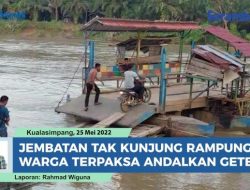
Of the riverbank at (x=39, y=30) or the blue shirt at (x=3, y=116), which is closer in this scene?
the blue shirt at (x=3, y=116)

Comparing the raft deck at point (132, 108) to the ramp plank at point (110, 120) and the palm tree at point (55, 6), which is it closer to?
the ramp plank at point (110, 120)

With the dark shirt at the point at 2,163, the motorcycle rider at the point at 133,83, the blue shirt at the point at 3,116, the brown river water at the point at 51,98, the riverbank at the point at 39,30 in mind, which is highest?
the riverbank at the point at 39,30

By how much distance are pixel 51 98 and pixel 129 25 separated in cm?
500

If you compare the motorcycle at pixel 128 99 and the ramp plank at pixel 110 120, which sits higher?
the motorcycle at pixel 128 99

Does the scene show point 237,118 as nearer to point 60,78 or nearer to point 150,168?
point 150,168

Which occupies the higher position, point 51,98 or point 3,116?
point 3,116

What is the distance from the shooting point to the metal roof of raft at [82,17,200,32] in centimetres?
1381

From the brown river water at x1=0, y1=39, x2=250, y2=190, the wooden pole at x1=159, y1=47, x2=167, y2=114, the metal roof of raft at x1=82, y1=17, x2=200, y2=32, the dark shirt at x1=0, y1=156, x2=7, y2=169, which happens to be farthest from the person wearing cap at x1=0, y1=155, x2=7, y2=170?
the metal roof of raft at x1=82, y1=17, x2=200, y2=32

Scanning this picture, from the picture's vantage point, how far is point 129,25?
14578 mm

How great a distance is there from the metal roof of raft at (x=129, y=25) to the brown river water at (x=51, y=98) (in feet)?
8.63

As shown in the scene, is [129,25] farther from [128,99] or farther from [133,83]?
[128,99]

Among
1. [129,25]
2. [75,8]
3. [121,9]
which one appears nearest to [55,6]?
[75,8]

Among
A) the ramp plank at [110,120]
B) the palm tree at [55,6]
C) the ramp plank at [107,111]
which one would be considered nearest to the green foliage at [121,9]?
the palm tree at [55,6]

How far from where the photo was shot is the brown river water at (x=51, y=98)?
9922 millimetres
